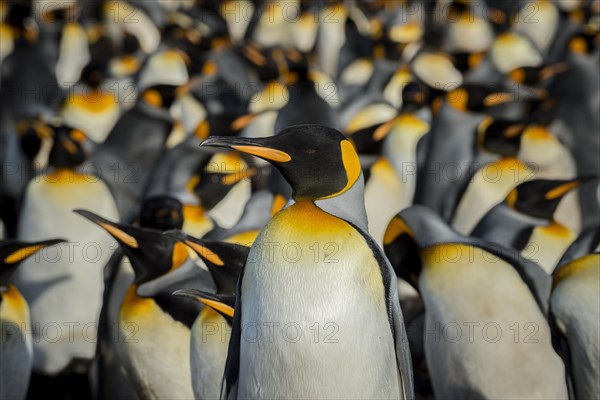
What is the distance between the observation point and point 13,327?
3.34 m

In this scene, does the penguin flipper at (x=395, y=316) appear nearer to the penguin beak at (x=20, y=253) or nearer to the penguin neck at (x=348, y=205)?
the penguin neck at (x=348, y=205)

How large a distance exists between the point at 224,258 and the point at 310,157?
0.72 meters

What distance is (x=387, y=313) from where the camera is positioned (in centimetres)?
234

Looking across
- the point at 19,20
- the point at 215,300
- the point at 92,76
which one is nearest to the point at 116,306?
the point at 215,300

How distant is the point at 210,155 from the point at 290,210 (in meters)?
2.87

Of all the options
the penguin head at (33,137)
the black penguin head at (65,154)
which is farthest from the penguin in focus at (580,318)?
the penguin head at (33,137)

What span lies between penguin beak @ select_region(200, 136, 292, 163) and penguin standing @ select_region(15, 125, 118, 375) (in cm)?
227

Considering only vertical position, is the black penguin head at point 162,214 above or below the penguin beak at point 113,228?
below

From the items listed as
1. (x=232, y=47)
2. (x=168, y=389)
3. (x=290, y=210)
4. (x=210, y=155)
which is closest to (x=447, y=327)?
(x=168, y=389)

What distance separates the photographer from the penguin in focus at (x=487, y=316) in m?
3.20

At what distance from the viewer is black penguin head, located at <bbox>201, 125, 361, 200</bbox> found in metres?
2.23

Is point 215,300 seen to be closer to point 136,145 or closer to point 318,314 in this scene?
point 318,314

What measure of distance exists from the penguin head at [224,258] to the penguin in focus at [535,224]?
1.39m

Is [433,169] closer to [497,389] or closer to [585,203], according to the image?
[585,203]
